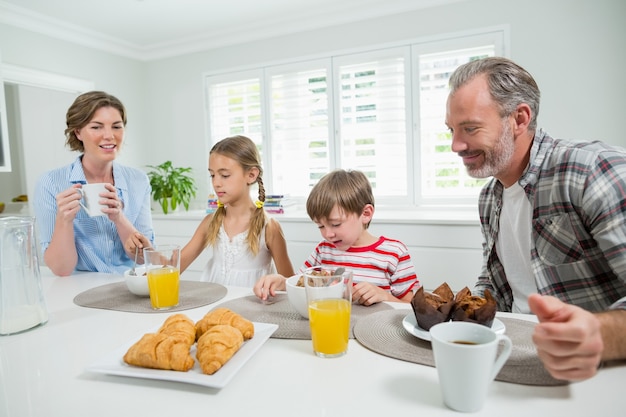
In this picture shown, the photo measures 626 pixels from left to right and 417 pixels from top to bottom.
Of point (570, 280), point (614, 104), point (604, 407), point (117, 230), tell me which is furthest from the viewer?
point (614, 104)

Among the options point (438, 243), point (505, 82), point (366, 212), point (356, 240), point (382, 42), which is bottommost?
point (438, 243)

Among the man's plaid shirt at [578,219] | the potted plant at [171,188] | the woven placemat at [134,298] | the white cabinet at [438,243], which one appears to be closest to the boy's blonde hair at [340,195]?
the woven placemat at [134,298]

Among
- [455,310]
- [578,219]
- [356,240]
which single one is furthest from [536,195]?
[356,240]

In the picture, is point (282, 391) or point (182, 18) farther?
point (182, 18)

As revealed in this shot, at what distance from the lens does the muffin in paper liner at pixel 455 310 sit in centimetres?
80

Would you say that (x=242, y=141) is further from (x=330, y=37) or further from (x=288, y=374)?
(x=330, y=37)

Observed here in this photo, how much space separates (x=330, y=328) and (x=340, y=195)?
0.71 metres

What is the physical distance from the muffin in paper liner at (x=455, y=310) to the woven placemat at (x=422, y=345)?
52mm

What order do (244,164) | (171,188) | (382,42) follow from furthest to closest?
(171,188) → (382,42) → (244,164)

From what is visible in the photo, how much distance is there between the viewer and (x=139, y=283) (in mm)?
1184

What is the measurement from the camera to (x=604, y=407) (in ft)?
1.91

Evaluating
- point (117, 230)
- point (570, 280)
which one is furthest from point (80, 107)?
point (570, 280)

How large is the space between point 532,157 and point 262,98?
293 cm

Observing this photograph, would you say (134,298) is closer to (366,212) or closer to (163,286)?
(163,286)
